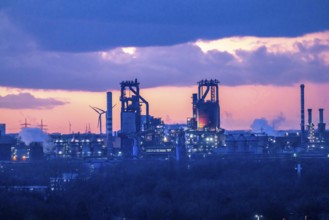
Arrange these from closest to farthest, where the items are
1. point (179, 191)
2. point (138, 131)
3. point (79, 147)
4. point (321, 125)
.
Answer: point (179, 191), point (138, 131), point (79, 147), point (321, 125)

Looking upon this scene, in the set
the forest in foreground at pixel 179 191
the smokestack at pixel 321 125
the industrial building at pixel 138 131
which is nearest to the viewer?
the forest in foreground at pixel 179 191

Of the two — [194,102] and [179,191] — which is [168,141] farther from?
[179,191]

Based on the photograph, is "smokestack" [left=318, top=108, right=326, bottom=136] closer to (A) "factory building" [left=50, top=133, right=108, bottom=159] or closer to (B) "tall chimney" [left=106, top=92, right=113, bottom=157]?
(A) "factory building" [left=50, top=133, right=108, bottom=159]

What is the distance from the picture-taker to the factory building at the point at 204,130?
3115 inches

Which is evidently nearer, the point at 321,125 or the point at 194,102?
the point at 194,102

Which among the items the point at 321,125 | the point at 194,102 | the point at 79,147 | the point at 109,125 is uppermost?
the point at 194,102

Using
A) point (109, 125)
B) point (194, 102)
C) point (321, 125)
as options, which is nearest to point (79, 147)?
point (109, 125)

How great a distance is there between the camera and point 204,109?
3172 inches

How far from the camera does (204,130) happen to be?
7950 centimetres

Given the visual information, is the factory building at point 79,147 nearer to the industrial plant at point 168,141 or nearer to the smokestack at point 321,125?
the industrial plant at point 168,141

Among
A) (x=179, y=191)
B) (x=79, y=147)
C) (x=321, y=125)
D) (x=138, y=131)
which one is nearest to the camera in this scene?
(x=179, y=191)

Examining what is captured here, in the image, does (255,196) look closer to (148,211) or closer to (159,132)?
(148,211)

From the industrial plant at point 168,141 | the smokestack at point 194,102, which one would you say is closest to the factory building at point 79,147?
the industrial plant at point 168,141

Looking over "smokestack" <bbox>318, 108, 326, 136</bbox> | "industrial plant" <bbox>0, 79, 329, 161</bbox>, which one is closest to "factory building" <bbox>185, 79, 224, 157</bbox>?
"industrial plant" <bbox>0, 79, 329, 161</bbox>
